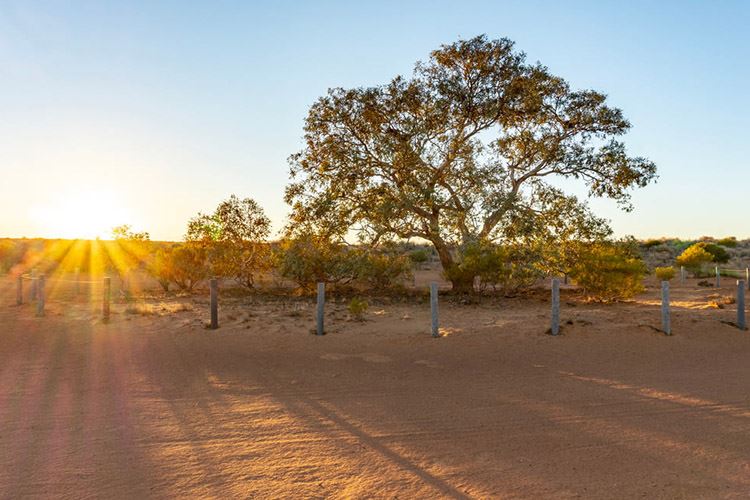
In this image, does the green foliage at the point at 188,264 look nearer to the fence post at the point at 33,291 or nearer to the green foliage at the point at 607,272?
the fence post at the point at 33,291

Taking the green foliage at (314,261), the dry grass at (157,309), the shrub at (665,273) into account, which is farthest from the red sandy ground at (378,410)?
the shrub at (665,273)

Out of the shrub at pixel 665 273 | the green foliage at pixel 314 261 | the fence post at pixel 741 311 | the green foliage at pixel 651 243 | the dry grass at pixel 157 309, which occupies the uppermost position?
the green foliage at pixel 651 243

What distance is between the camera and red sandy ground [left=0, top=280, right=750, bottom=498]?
225 inches

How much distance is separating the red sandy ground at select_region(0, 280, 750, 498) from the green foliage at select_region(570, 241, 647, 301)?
184 inches

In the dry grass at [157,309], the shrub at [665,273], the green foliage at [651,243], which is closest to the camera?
the dry grass at [157,309]

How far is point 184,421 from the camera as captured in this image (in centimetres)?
768

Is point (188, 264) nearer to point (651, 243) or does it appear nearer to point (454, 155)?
point (454, 155)

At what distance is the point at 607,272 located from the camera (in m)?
20.1

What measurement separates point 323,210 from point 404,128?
4526mm

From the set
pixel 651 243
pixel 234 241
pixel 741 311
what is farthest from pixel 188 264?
pixel 651 243

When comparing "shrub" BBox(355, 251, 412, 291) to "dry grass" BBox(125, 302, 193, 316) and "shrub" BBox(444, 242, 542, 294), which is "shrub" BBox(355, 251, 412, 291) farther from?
"dry grass" BBox(125, 302, 193, 316)

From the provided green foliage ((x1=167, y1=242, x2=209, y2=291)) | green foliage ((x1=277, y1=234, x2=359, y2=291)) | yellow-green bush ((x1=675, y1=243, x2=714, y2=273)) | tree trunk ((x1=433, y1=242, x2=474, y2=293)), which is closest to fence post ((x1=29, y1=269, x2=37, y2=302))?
green foliage ((x1=167, y1=242, x2=209, y2=291))

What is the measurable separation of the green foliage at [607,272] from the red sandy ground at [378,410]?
4683 millimetres

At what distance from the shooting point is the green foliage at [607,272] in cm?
1998
